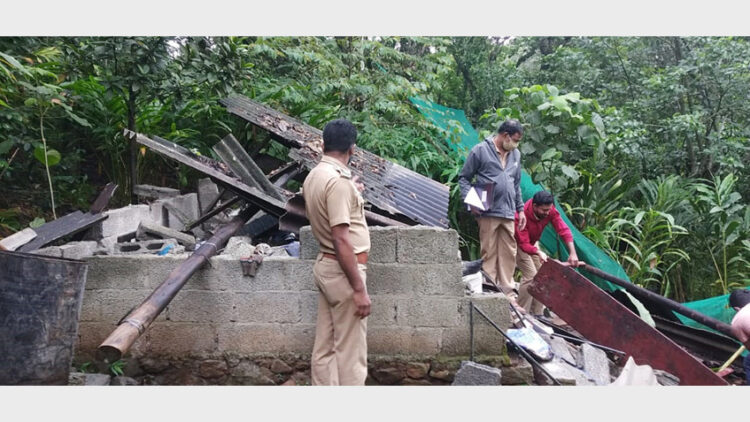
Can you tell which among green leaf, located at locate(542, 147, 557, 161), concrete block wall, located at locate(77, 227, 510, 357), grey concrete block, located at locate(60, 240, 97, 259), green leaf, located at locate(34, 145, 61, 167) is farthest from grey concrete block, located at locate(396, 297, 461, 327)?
green leaf, located at locate(34, 145, 61, 167)

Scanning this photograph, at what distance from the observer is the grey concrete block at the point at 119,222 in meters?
5.13

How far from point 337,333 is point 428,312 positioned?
1069mm

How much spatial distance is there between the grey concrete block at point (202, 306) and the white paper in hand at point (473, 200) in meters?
2.22

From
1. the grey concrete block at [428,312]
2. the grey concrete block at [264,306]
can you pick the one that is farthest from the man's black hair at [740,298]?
the grey concrete block at [264,306]

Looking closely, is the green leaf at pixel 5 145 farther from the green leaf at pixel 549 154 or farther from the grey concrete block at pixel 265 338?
the green leaf at pixel 549 154

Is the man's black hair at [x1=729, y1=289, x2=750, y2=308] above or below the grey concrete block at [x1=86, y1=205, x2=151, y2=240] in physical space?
below

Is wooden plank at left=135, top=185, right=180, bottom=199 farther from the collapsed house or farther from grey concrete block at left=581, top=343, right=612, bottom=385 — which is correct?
grey concrete block at left=581, top=343, right=612, bottom=385

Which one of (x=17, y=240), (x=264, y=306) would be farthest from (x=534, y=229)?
(x=17, y=240)

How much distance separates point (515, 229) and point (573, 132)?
2275 mm

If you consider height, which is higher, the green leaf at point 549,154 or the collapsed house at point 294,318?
the green leaf at point 549,154

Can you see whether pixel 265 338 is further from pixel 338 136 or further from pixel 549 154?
pixel 549 154

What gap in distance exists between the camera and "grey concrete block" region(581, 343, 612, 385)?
4445mm

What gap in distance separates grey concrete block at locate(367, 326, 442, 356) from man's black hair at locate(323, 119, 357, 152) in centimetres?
159

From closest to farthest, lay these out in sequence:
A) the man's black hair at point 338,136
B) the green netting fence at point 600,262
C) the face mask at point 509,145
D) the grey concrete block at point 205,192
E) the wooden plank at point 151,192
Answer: the man's black hair at point 338,136, the face mask at point 509,145, the green netting fence at point 600,262, the wooden plank at point 151,192, the grey concrete block at point 205,192
